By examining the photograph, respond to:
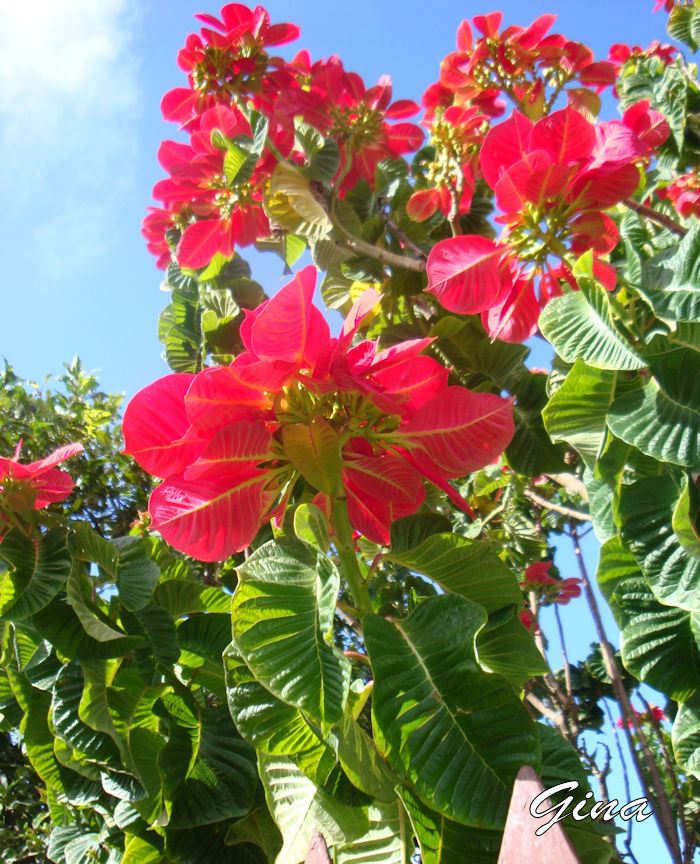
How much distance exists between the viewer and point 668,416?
71cm

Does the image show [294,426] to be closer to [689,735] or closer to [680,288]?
[680,288]

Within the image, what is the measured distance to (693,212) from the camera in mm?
2221

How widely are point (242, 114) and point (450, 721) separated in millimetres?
1340

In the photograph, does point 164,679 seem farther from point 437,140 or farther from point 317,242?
point 437,140

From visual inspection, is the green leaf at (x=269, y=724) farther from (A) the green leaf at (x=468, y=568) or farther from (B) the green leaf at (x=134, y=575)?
(B) the green leaf at (x=134, y=575)

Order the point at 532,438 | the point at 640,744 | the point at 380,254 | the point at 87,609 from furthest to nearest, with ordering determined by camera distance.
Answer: the point at 640,744, the point at 380,254, the point at 532,438, the point at 87,609

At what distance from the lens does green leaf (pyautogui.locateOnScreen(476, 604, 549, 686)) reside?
0.72 meters

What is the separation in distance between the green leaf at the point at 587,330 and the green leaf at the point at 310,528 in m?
0.33

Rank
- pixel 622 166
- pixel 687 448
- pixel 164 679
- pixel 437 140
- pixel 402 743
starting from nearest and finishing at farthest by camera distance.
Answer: pixel 402 743 → pixel 687 448 → pixel 622 166 → pixel 164 679 → pixel 437 140

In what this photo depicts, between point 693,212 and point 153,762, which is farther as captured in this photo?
point 693,212

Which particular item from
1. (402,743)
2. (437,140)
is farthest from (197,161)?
(402,743)

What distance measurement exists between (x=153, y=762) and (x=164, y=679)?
13cm

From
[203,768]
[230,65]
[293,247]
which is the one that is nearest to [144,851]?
[203,768]

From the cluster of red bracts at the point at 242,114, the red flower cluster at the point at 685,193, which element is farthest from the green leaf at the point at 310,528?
Answer: the red flower cluster at the point at 685,193
